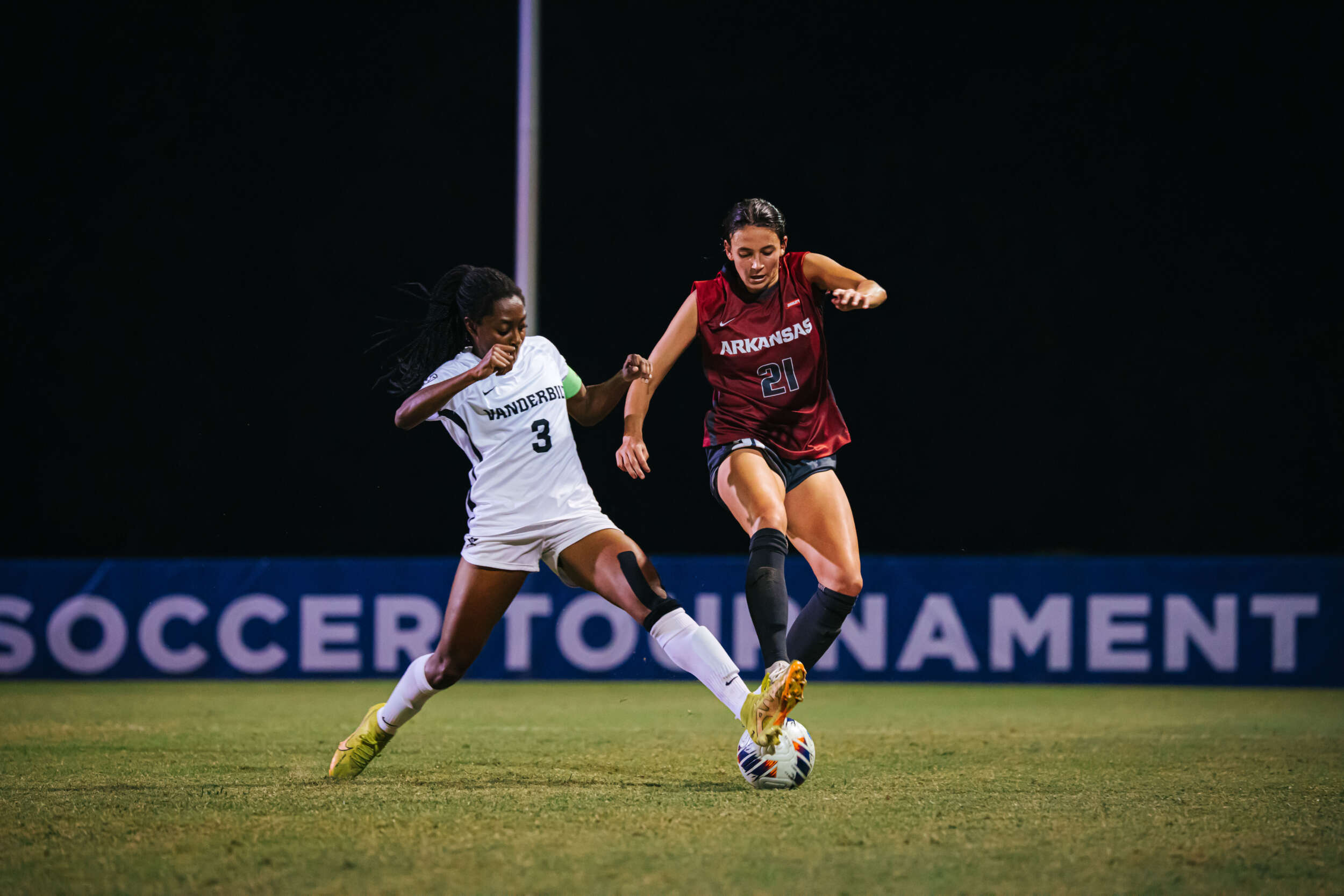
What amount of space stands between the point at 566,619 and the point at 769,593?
19.4 ft

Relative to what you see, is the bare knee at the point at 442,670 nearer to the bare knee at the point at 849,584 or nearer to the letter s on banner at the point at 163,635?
the bare knee at the point at 849,584

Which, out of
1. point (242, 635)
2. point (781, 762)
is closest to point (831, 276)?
point (781, 762)

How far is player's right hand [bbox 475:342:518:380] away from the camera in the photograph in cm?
471

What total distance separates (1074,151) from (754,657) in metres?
7.17

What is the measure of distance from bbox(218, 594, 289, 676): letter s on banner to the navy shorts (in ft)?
20.6

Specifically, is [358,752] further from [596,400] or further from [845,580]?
[845,580]

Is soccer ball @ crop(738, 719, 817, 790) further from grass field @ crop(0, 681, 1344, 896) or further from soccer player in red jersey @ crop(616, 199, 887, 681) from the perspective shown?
soccer player in red jersey @ crop(616, 199, 887, 681)

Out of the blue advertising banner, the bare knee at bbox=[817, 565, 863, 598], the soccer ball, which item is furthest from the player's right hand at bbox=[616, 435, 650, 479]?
the blue advertising banner

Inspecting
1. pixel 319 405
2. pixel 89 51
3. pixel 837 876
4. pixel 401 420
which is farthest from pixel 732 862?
pixel 89 51

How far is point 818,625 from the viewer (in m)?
5.30

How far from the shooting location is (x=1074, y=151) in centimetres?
1415

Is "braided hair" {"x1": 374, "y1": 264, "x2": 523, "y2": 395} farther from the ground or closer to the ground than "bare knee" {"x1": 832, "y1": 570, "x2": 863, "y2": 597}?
farther from the ground

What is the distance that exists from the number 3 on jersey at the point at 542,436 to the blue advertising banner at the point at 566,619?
5541 millimetres

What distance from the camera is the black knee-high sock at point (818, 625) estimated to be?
5.25 metres
